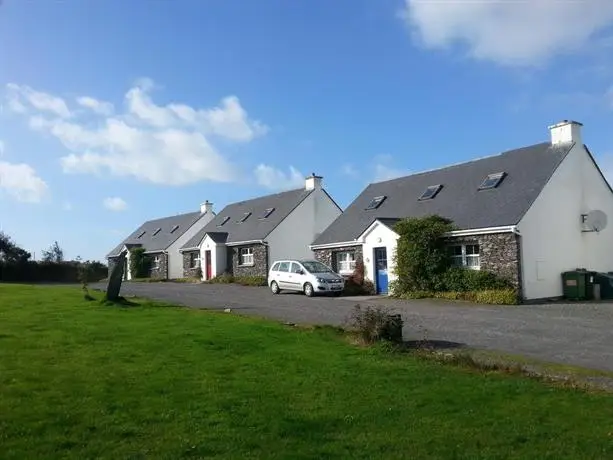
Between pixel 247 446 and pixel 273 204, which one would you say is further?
pixel 273 204

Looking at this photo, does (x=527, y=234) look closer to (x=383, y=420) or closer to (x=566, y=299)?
(x=566, y=299)

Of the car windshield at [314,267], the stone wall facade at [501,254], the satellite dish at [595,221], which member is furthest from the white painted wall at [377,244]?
the satellite dish at [595,221]

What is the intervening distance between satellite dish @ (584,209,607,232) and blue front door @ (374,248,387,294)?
8.98 m

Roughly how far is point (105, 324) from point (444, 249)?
16011mm

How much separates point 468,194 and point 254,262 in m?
16.3

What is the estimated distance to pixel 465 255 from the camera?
1027 inches

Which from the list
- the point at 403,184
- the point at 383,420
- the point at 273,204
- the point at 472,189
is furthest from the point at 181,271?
the point at 383,420

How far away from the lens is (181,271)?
5053 centimetres

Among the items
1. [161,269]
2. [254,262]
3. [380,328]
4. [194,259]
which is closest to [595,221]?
[380,328]

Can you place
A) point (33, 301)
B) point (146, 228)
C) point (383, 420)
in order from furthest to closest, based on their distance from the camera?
1. point (146, 228)
2. point (33, 301)
3. point (383, 420)

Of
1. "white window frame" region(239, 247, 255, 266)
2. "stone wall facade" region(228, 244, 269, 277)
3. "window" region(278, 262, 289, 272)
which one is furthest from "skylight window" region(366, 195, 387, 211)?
"white window frame" region(239, 247, 255, 266)

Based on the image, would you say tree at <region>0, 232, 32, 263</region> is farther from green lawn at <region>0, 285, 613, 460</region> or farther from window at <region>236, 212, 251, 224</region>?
green lawn at <region>0, 285, 613, 460</region>

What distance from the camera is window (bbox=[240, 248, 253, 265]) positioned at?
40753 mm

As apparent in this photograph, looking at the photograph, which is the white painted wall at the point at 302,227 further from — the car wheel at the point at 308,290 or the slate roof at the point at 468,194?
the car wheel at the point at 308,290
